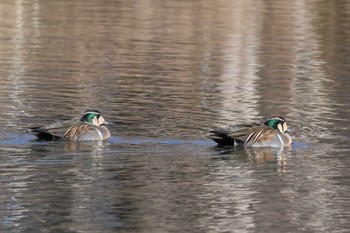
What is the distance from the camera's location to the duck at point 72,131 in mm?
17656

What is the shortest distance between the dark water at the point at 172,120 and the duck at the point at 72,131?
17 cm

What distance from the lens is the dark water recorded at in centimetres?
1344

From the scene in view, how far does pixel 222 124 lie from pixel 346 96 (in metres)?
4.28

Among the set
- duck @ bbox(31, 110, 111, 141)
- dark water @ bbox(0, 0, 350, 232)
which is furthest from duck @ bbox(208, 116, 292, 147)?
duck @ bbox(31, 110, 111, 141)

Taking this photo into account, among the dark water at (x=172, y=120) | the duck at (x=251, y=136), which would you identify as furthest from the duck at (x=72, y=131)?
the duck at (x=251, y=136)

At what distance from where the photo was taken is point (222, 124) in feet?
63.6

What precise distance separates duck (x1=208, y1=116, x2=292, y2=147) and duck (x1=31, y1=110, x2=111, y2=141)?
1500 millimetres

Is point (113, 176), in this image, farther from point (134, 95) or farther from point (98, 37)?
point (98, 37)

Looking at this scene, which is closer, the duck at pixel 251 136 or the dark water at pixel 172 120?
the dark water at pixel 172 120

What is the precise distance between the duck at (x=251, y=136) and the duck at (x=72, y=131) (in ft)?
4.92

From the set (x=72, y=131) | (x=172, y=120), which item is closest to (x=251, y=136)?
(x=172, y=120)

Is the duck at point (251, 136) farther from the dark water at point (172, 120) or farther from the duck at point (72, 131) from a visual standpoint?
the duck at point (72, 131)

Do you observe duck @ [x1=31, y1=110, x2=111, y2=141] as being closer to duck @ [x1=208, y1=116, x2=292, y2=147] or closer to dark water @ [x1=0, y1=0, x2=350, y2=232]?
dark water @ [x1=0, y1=0, x2=350, y2=232]

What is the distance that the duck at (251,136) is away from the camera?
17.6m
